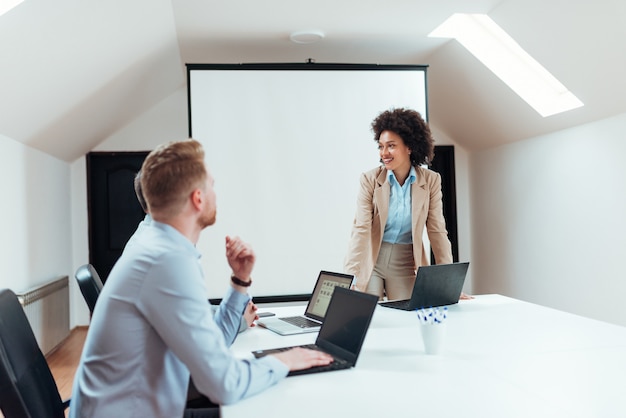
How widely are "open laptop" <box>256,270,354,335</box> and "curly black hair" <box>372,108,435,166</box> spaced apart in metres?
1.13

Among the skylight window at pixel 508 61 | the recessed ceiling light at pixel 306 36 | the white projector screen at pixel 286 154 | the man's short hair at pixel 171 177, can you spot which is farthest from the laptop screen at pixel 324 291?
the skylight window at pixel 508 61

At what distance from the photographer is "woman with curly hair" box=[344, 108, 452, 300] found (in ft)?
9.22

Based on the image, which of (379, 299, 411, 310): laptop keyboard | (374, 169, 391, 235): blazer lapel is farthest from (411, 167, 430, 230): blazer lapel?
(379, 299, 411, 310): laptop keyboard

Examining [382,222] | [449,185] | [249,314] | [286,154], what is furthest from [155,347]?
[449,185]

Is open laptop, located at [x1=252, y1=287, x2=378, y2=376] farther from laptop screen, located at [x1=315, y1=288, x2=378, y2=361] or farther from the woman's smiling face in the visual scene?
the woman's smiling face

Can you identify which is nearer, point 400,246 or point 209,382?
point 209,382

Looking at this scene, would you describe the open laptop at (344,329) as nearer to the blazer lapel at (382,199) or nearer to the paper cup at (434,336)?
the paper cup at (434,336)

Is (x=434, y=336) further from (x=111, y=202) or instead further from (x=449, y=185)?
(x=449, y=185)

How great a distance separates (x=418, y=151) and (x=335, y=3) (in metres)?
1.51

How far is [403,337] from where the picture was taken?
1.86m

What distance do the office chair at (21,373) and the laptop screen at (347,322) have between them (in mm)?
761

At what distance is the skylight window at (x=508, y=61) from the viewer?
4.72 metres

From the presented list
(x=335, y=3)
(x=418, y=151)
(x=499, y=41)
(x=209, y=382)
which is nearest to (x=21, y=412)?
(x=209, y=382)

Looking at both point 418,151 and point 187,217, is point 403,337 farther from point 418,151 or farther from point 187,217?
point 418,151
